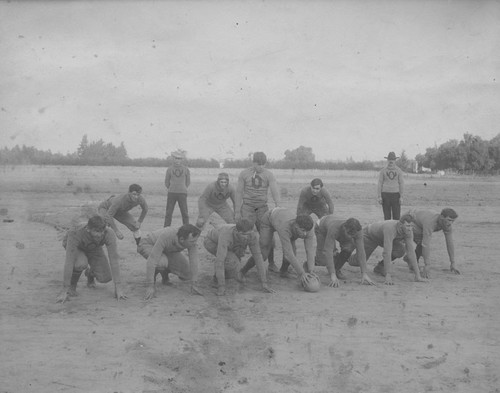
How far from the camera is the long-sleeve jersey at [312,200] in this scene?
8.56 m

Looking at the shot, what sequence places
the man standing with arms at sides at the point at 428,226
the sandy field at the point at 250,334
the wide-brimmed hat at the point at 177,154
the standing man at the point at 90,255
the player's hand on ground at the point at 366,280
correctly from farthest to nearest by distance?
the wide-brimmed hat at the point at 177,154 → the man standing with arms at sides at the point at 428,226 → the player's hand on ground at the point at 366,280 → the standing man at the point at 90,255 → the sandy field at the point at 250,334

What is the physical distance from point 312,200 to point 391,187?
227 centimetres

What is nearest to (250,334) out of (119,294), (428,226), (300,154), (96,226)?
(119,294)

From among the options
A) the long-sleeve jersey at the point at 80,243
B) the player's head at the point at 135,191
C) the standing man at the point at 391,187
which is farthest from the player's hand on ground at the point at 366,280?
the player's head at the point at 135,191

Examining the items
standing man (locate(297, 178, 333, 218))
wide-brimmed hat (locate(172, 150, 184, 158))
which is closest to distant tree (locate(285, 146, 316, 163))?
wide-brimmed hat (locate(172, 150, 184, 158))

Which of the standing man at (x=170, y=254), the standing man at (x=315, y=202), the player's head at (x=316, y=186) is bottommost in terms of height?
the standing man at (x=170, y=254)

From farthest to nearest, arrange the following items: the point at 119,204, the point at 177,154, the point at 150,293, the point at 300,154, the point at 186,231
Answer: the point at 300,154 < the point at 177,154 < the point at 119,204 < the point at 150,293 < the point at 186,231

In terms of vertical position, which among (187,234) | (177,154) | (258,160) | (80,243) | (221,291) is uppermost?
(177,154)

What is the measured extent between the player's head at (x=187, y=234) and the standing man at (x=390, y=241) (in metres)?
2.57

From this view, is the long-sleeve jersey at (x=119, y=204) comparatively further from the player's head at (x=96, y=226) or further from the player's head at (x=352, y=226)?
the player's head at (x=352, y=226)

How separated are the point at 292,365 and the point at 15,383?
7.83 feet

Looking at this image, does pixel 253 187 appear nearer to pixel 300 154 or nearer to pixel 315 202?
pixel 315 202

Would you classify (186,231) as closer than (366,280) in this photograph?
Yes

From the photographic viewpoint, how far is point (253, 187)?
8500 mm
